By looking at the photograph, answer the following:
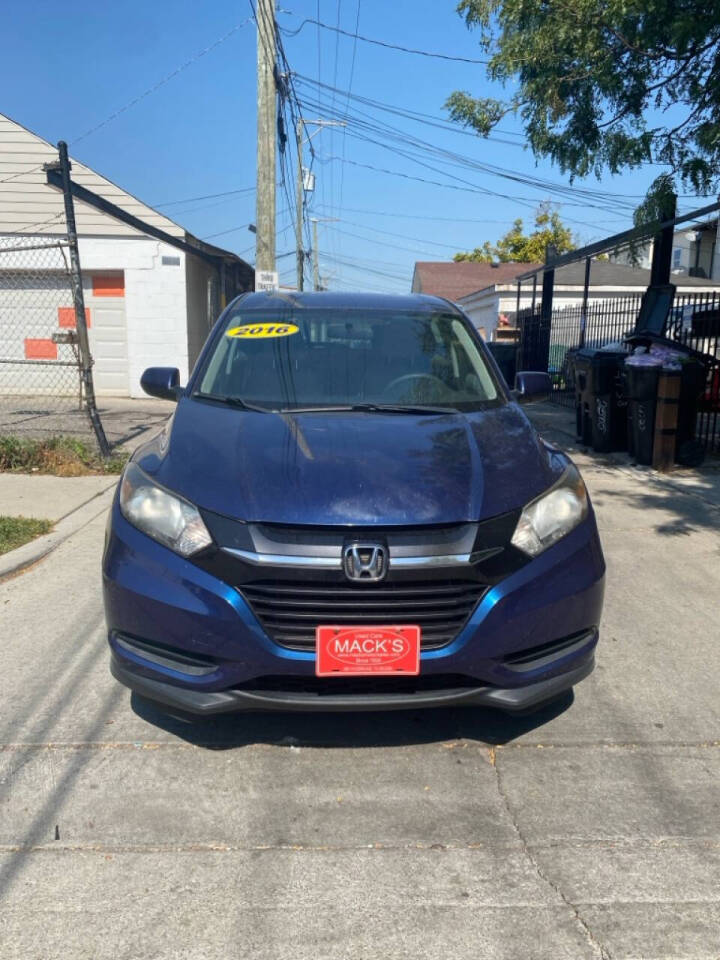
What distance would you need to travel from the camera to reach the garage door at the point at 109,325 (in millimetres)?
15234

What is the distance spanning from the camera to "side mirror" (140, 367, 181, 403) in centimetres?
477

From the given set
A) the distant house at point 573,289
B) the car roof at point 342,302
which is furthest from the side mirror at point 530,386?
the distant house at point 573,289

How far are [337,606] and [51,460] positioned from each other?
650 centimetres

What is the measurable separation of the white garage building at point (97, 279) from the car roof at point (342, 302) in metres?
9.90

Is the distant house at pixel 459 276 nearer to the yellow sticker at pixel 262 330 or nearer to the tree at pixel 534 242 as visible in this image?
the tree at pixel 534 242

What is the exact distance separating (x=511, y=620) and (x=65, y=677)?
2235 mm

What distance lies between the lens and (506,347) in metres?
21.0

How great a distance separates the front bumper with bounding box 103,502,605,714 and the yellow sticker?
5.97 feet

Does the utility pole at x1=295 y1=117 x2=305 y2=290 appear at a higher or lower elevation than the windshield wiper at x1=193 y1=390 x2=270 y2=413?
higher

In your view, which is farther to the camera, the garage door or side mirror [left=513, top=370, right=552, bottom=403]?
the garage door

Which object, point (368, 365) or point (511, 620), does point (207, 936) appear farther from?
point (368, 365)

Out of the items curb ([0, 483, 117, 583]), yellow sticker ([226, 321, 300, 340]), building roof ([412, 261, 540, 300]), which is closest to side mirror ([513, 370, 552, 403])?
yellow sticker ([226, 321, 300, 340])

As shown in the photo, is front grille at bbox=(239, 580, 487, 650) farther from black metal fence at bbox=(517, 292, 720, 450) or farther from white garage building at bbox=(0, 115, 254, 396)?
white garage building at bbox=(0, 115, 254, 396)

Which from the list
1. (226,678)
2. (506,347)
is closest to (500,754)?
(226,678)
